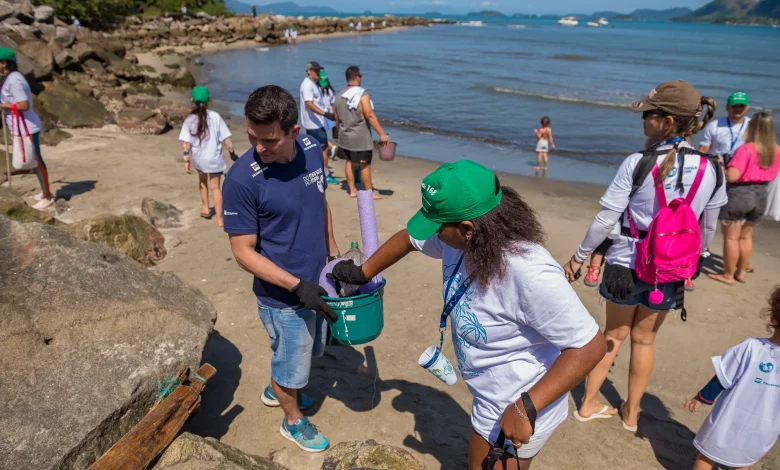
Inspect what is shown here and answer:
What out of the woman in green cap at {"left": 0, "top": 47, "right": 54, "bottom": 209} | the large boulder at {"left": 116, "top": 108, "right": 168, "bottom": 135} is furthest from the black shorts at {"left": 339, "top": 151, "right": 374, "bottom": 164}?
the large boulder at {"left": 116, "top": 108, "right": 168, "bottom": 135}

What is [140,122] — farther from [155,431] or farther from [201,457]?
[201,457]

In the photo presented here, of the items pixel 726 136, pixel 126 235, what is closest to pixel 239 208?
pixel 126 235

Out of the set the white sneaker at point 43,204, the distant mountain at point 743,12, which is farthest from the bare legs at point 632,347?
the distant mountain at point 743,12

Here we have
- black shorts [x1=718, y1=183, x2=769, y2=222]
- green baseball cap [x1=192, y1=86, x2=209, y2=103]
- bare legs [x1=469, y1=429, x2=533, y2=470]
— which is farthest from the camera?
green baseball cap [x1=192, y1=86, x2=209, y2=103]

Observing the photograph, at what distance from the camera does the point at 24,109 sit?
7.02 metres

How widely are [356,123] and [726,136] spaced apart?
187 inches

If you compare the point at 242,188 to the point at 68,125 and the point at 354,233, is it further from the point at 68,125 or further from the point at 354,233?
the point at 68,125

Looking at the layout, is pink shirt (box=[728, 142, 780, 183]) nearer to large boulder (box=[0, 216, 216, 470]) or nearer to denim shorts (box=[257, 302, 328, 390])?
denim shorts (box=[257, 302, 328, 390])

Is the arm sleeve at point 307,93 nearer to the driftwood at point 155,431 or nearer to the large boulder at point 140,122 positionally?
the large boulder at point 140,122

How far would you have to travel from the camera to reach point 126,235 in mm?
5973

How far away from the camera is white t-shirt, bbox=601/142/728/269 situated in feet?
10.0

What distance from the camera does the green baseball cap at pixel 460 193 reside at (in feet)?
6.25

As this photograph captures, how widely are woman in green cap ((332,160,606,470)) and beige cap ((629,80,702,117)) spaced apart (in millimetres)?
1481

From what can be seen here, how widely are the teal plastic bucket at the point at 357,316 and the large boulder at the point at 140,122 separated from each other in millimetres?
11141
